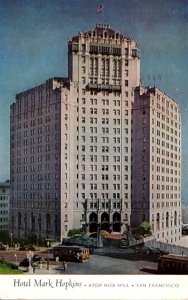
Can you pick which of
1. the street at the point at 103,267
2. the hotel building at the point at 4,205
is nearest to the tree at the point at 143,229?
the street at the point at 103,267

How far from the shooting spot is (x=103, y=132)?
9.48 ft

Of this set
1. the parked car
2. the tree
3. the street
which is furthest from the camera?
the tree

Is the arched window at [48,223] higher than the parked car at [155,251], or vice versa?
the arched window at [48,223]

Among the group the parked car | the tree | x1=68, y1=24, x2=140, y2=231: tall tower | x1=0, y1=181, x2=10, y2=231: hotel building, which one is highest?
x1=68, y1=24, x2=140, y2=231: tall tower

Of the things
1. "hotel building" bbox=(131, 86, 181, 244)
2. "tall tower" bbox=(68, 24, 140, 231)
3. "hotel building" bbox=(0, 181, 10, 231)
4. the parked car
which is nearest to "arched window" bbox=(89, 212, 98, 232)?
"tall tower" bbox=(68, 24, 140, 231)

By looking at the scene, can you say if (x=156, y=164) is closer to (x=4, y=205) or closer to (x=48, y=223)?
(x=48, y=223)

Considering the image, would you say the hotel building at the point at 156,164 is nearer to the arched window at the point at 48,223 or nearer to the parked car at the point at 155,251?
the parked car at the point at 155,251

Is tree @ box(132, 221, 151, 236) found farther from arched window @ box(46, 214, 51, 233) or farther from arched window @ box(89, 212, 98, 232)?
arched window @ box(46, 214, 51, 233)

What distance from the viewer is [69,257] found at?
101 inches

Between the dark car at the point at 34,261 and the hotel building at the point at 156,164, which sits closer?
the dark car at the point at 34,261

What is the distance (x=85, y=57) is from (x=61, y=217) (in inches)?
41.7

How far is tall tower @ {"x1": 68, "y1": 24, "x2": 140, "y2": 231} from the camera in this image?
2857 millimetres

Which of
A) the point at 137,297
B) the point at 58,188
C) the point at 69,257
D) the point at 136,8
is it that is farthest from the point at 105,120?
the point at 137,297

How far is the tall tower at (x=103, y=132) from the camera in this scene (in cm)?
286
